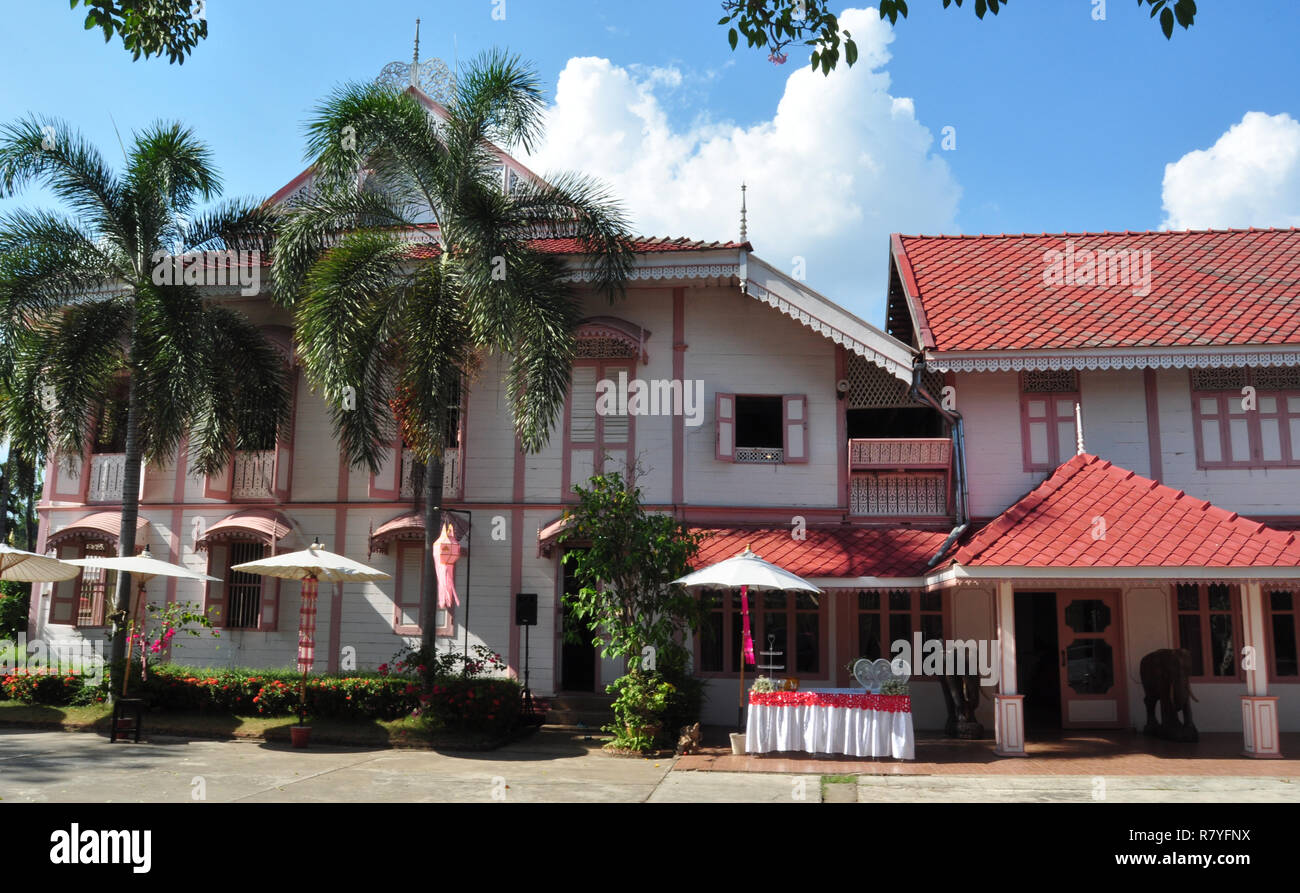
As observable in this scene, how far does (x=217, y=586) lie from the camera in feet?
54.3

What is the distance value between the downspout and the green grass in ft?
24.5

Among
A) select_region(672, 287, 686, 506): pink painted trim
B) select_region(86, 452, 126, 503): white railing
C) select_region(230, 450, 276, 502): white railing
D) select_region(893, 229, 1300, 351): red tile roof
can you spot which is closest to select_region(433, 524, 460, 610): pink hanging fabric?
→ select_region(672, 287, 686, 506): pink painted trim

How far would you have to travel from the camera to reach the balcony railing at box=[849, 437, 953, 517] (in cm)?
1502

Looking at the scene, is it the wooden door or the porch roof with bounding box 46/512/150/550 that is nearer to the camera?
the wooden door

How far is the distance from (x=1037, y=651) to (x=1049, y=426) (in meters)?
4.06

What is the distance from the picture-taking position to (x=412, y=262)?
1424 centimetres

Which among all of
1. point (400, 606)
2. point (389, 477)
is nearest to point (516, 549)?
point (400, 606)

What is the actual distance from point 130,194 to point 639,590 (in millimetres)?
9771

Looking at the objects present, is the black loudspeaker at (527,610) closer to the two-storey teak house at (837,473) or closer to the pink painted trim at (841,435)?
the two-storey teak house at (837,473)

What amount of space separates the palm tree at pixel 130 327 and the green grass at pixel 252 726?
3.37 ft

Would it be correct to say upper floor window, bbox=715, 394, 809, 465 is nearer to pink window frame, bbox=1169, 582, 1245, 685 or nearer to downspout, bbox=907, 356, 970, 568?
downspout, bbox=907, 356, 970, 568

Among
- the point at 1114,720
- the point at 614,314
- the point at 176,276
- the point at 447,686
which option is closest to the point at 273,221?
the point at 176,276

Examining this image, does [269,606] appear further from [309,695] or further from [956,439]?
[956,439]

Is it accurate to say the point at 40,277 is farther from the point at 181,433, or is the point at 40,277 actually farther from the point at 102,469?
the point at 102,469
